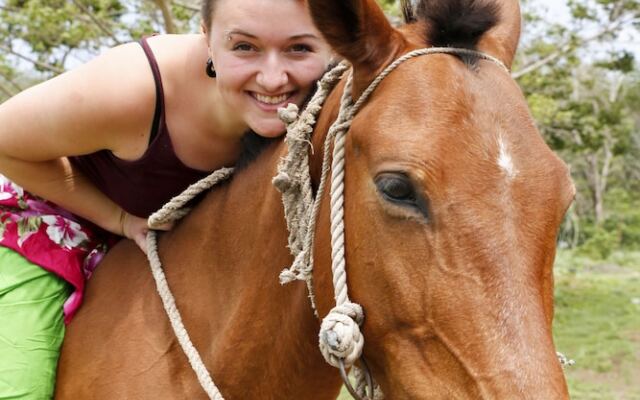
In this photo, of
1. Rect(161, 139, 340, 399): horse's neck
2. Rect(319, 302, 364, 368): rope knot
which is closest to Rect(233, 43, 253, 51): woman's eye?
Rect(161, 139, 340, 399): horse's neck

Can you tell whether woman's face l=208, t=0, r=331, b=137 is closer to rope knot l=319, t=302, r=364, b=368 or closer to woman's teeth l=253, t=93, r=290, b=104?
woman's teeth l=253, t=93, r=290, b=104

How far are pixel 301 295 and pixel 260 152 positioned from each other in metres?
0.64

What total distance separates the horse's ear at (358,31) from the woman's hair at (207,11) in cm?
75

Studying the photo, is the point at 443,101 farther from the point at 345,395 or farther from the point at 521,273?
the point at 345,395

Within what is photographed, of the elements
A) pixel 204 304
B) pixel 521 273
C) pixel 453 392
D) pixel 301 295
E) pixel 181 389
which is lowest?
pixel 181 389

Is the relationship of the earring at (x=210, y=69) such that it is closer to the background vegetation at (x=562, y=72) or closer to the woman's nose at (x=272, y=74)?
the woman's nose at (x=272, y=74)

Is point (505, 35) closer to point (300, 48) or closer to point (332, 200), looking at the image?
point (300, 48)

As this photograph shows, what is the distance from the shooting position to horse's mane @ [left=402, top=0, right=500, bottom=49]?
230 cm

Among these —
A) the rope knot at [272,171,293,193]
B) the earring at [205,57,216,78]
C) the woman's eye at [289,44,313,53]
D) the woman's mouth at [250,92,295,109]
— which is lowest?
the rope knot at [272,171,293,193]

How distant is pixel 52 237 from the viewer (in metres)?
3.29

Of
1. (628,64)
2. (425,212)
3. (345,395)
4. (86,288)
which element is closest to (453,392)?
(425,212)

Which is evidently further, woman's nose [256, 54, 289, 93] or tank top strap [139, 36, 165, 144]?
tank top strap [139, 36, 165, 144]

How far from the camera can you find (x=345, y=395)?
881 cm

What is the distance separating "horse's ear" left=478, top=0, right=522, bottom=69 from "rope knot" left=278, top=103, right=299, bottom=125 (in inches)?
26.3
